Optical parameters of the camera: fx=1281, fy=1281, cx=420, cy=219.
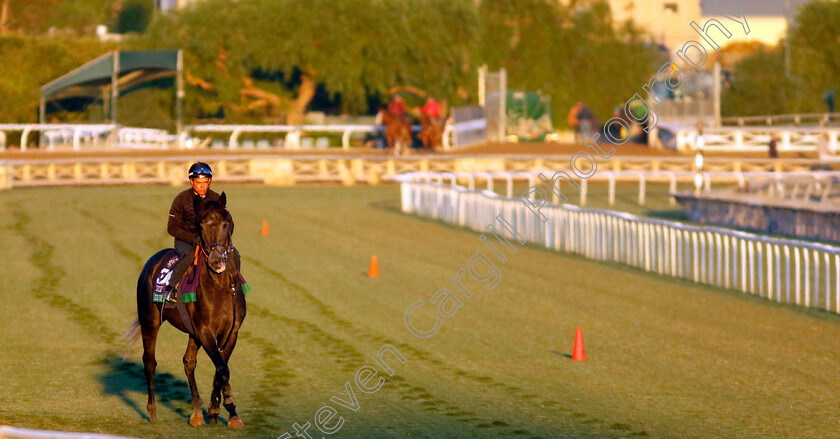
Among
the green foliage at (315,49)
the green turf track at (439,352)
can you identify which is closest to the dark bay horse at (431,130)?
the green foliage at (315,49)

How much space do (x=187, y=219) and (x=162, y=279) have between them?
22.1 inches

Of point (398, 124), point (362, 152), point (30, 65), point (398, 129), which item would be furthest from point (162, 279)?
point (30, 65)

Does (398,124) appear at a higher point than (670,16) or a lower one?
lower

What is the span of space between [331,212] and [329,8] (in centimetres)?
2840

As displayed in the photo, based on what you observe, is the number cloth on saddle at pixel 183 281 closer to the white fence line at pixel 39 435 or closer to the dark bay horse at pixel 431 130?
the white fence line at pixel 39 435

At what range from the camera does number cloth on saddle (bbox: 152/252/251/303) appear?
9172 millimetres

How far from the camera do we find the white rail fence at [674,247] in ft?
54.5

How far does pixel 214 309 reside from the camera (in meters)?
9.12

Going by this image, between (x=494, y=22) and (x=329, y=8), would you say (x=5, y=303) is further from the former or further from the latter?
(x=494, y=22)

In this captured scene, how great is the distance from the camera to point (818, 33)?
254 ft

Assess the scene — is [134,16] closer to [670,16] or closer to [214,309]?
[670,16]

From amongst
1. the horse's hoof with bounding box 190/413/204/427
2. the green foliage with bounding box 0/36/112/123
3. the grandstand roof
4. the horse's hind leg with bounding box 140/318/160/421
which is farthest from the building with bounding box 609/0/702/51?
the horse's hoof with bounding box 190/413/204/427

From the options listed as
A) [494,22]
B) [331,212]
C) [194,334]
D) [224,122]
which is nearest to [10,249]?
[331,212]

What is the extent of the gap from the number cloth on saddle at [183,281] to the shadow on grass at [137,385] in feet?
3.31
